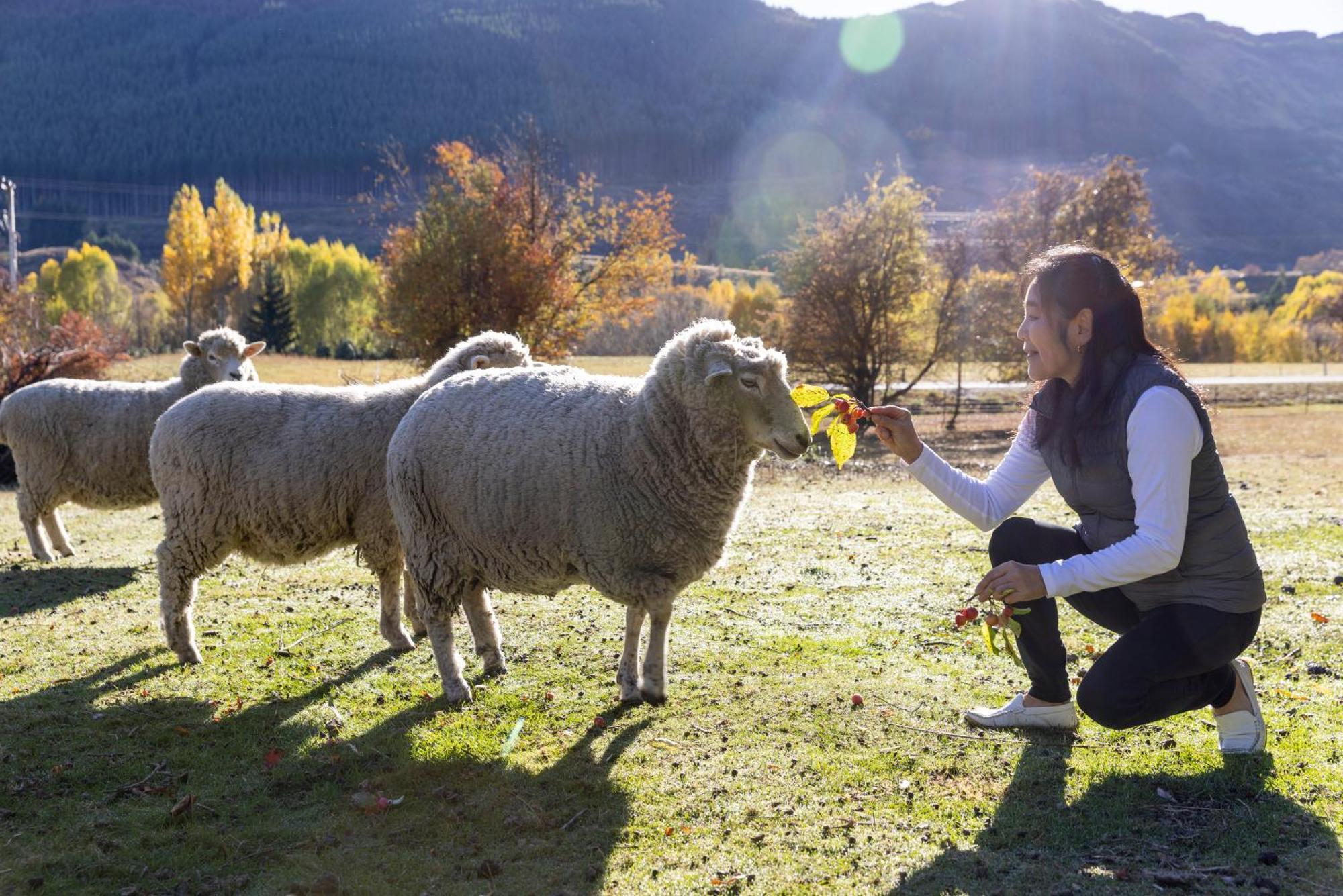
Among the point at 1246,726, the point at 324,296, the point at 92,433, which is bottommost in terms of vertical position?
the point at 1246,726

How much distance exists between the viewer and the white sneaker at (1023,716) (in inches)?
196

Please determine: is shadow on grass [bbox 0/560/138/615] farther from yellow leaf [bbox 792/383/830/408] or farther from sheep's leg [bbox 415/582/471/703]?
yellow leaf [bbox 792/383/830/408]

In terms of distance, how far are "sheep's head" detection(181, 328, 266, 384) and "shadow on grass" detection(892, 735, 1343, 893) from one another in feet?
28.0

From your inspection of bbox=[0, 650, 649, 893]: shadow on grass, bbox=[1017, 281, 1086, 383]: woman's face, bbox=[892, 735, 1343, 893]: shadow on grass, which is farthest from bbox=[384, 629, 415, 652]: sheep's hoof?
bbox=[1017, 281, 1086, 383]: woman's face

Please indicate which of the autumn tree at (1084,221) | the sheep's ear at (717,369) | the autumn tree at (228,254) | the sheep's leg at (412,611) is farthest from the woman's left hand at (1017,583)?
the autumn tree at (228,254)

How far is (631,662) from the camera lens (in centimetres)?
579

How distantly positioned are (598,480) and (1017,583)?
232 cm

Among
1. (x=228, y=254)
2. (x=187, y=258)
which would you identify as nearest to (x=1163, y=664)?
(x=187, y=258)

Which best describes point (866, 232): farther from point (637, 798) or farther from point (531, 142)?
point (637, 798)

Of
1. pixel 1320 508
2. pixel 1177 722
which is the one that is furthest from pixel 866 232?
pixel 1177 722

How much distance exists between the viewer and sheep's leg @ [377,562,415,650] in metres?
6.83

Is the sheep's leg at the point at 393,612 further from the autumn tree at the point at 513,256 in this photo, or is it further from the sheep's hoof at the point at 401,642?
the autumn tree at the point at 513,256

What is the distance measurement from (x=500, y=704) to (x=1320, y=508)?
11.3 metres

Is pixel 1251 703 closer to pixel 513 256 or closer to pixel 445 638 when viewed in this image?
pixel 445 638
